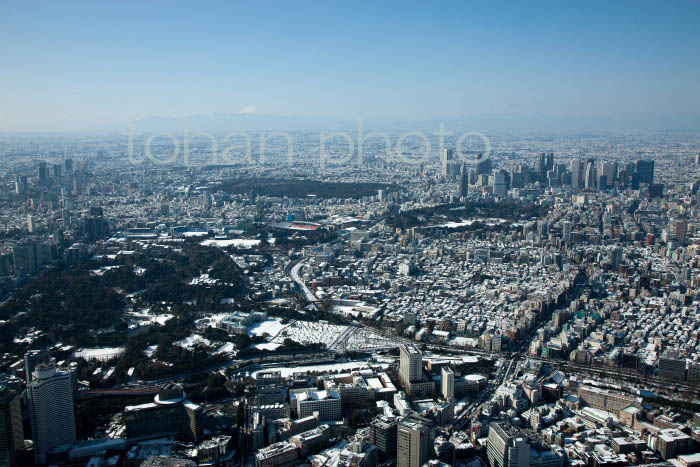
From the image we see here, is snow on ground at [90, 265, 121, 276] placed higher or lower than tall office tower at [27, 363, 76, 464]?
lower

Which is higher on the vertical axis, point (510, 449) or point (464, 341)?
point (510, 449)

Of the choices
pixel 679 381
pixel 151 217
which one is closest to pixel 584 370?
pixel 679 381

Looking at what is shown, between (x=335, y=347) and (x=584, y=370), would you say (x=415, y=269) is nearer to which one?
(x=335, y=347)

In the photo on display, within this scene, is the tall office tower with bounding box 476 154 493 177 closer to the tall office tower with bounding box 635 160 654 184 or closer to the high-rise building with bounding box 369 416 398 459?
the tall office tower with bounding box 635 160 654 184

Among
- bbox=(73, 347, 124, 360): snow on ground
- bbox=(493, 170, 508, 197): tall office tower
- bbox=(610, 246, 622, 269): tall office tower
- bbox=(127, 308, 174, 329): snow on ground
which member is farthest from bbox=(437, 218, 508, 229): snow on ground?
→ bbox=(73, 347, 124, 360): snow on ground

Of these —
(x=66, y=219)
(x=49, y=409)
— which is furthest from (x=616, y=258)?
(x=66, y=219)

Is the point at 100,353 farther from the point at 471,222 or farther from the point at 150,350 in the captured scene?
the point at 471,222
